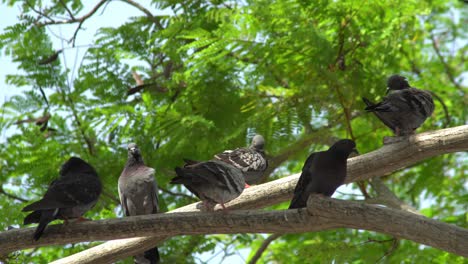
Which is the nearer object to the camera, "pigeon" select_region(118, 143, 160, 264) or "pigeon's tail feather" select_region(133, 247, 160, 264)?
"pigeon's tail feather" select_region(133, 247, 160, 264)

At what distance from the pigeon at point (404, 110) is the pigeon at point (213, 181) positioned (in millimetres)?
1727

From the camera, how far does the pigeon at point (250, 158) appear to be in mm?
8156

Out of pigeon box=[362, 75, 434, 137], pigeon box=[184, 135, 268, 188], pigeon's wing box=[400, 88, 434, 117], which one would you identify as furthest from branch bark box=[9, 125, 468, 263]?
pigeon box=[184, 135, 268, 188]

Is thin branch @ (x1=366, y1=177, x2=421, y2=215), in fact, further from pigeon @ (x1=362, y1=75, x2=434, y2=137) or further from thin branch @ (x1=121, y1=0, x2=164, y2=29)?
thin branch @ (x1=121, y1=0, x2=164, y2=29)

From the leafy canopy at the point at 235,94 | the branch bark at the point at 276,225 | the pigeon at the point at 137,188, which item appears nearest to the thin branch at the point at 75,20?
the leafy canopy at the point at 235,94

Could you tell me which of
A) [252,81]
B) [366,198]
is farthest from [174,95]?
[366,198]

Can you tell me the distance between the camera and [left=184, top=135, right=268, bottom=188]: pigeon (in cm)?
816

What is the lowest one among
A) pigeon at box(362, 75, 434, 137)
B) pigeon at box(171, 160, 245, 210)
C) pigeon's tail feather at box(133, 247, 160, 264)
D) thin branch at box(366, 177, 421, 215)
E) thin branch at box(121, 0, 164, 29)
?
pigeon's tail feather at box(133, 247, 160, 264)

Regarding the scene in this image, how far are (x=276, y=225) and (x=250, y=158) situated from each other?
87.2 inches

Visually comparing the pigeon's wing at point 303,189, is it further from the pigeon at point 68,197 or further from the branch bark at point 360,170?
the pigeon at point 68,197

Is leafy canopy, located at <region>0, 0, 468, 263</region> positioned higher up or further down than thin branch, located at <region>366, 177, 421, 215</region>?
higher up

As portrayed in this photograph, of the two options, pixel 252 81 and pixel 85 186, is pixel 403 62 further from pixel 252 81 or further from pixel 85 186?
pixel 85 186

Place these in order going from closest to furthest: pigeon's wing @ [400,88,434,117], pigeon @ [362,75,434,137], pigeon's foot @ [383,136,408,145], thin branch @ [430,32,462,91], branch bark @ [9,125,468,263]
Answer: branch bark @ [9,125,468,263], pigeon's foot @ [383,136,408,145], pigeon @ [362,75,434,137], pigeon's wing @ [400,88,434,117], thin branch @ [430,32,462,91]

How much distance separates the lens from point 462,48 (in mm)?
12398
